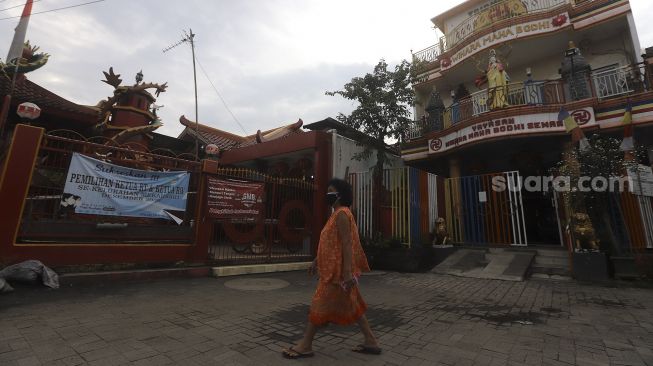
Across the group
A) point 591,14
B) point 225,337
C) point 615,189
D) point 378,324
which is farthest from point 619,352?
point 591,14

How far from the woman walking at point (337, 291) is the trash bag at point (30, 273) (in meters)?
4.63

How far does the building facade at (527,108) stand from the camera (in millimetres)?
9219

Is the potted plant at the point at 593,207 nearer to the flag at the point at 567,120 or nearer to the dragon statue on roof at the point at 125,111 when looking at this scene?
the flag at the point at 567,120

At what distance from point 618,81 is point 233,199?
12165mm

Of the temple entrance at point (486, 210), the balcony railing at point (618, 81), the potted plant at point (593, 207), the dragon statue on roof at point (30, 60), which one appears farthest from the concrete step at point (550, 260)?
the dragon statue on roof at point (30, 60)

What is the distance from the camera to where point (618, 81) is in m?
9.70

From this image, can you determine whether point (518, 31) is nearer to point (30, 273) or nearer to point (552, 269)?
point (552, 269)

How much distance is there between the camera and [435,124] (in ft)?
41.1

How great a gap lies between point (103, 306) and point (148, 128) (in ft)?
29.6

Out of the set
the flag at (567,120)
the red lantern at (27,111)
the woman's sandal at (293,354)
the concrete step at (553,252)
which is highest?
the flag at (567,120)

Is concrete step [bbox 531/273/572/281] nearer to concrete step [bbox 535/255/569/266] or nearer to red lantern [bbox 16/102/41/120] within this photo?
concrete step [bbox 535/255/569/266]

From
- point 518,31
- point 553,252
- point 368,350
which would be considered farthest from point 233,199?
point 518,31

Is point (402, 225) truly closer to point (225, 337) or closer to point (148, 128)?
point (225, 337)

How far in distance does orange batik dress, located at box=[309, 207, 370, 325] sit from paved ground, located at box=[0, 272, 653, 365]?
0.36 m
